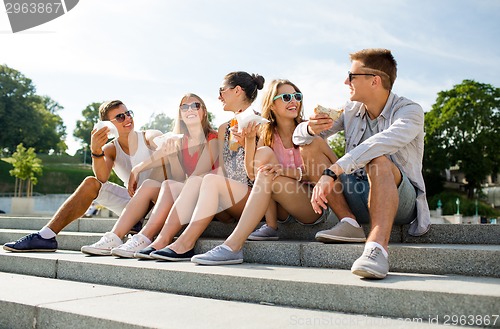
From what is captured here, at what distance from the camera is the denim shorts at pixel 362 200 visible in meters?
3.16

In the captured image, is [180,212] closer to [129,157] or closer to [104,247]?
[104,247]

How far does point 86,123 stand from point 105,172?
8003 cm

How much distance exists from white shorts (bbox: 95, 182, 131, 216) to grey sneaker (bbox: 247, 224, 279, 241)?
1.91 m

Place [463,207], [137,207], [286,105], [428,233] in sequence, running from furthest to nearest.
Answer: [463,207]
[137,207]
[286,105]
[428,233]

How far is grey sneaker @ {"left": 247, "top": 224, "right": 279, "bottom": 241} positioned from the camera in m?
3.75

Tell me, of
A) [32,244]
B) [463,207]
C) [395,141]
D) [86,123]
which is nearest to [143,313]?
[395,141]

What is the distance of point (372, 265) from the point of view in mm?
2490

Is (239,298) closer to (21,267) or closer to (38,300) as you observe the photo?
(38,300)

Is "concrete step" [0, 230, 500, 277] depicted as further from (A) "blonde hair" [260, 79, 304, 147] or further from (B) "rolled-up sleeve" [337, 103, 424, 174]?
(A) "blonde hair" [260, 79, 304, 147]

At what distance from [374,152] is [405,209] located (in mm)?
495

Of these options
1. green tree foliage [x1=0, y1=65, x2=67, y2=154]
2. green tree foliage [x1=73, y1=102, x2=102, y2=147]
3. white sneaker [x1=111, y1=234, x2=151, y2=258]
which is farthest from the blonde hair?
green tree foliage [x1=73, y1=102, x2=102, y2=147]

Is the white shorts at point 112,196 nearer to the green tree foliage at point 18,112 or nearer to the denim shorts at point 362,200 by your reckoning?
the denim shorts at point 362,200

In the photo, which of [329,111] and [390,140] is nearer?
[390,140]

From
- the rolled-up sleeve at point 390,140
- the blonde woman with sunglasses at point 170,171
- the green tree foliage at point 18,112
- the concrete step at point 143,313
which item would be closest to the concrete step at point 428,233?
the blonde woman with sunglasses at point 170,171
